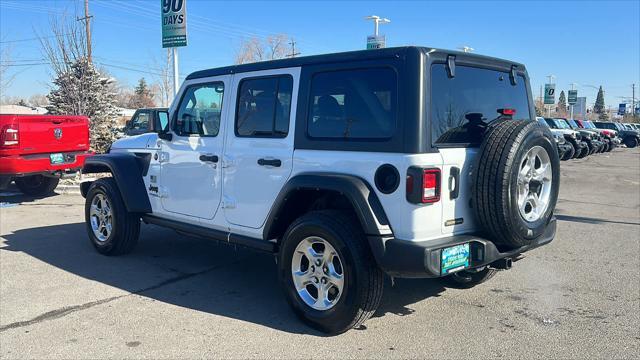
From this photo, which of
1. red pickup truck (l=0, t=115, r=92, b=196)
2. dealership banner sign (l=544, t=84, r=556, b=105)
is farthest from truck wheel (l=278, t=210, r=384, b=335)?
dealership banner sign (l=544, t=84, r=556, b=105)

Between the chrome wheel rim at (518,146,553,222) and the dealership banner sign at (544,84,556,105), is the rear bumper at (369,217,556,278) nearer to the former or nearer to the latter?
the chrome wheel rim at (518,146,553,222)

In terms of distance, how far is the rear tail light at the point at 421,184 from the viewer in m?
3.63

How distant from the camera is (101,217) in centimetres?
647

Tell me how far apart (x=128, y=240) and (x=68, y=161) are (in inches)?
185

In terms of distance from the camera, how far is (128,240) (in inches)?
246

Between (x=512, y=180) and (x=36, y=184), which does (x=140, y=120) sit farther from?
(x=512, y=180)

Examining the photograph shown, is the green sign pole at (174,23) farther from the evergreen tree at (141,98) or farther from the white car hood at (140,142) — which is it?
the evergreen tree at (141,98)

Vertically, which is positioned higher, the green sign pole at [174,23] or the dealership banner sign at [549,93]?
the dealership banner sign at [549,93]

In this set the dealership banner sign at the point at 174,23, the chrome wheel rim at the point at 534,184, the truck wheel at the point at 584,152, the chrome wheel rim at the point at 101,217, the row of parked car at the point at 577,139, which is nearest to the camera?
the chrome wheel rim at the point at 534,184

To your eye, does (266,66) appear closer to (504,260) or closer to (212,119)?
(212,119)

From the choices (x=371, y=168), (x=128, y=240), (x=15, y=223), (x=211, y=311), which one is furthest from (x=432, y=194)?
(x=15, y=223)

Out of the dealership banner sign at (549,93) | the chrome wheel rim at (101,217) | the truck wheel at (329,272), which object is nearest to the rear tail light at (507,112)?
the truck wheel at (329,272)

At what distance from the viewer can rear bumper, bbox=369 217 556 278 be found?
364cm

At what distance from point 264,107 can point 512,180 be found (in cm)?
215
